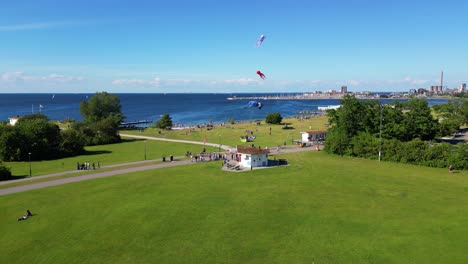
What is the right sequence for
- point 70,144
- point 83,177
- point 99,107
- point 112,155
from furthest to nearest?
point 99,107
point 70,144
point 112,155
point 83,177

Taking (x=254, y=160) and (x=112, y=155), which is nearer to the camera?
(x=254, y=160)

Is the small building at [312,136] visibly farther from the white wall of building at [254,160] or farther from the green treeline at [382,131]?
the white wall of building at [254,160]

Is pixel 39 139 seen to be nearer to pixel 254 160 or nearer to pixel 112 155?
pixel 112 155

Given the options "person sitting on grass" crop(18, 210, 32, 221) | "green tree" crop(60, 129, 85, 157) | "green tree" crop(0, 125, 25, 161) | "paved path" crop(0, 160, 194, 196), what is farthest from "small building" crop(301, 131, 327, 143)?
"person sitting on grass" crop(18, 210, 32, 221)

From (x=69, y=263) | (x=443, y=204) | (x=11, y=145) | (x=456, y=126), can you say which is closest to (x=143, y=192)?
(x=69, y=263)

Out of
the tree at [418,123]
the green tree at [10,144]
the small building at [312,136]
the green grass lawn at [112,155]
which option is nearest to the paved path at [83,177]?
the green grass lawn at [112,155]

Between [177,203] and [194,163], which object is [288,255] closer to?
[177,203]

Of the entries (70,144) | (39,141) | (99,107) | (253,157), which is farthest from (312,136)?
(99,107)

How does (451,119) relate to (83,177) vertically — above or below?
above
